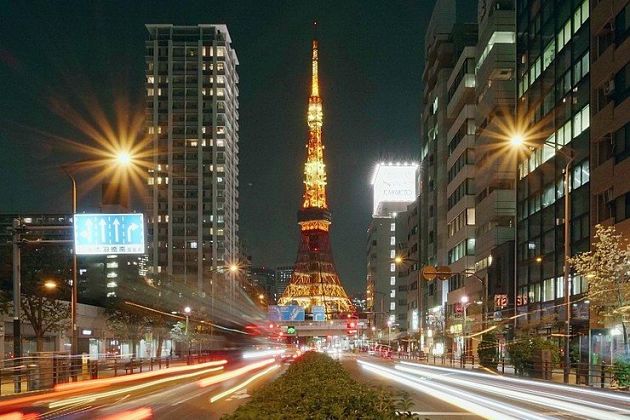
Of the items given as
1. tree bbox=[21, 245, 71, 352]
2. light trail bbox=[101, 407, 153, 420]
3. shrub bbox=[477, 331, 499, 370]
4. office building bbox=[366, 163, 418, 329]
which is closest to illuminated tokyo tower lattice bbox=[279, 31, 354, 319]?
office building bbox=[366, 163, 418, 329]

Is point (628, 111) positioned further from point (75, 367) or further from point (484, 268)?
point (484, 268)

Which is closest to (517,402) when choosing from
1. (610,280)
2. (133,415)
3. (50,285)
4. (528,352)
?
(133,415)

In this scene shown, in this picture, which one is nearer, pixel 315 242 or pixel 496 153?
pixel 496 153

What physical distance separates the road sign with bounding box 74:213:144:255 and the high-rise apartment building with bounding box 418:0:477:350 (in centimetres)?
5401

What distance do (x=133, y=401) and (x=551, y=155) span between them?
126 feet

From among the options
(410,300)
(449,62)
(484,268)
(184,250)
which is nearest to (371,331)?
(410,300)

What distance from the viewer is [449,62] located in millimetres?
98312

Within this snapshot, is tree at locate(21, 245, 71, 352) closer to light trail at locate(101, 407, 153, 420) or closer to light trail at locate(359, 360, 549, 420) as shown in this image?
light trail at locate(359, 360, 549, 420)

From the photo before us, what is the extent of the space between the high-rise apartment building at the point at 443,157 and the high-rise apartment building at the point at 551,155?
59.5 feet

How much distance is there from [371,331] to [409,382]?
373 ft

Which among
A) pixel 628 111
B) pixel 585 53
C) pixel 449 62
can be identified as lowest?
pixel 628 111

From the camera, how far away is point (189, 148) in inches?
6481

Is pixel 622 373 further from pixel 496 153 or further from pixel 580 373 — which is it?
pixel 496 153

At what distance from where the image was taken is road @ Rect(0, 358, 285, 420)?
22406mm
